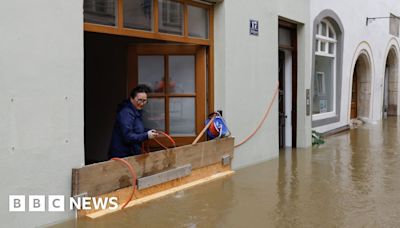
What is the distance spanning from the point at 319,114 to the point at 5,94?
29.3 feet

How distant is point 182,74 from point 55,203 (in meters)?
3.01

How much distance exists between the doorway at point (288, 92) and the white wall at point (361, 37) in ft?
3.80

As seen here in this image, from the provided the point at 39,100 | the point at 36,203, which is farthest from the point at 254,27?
the point at 36,203

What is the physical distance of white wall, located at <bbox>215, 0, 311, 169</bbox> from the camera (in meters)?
7.12

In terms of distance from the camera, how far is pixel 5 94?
415cm

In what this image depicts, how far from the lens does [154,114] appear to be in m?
6.90

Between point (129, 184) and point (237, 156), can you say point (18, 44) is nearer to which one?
point (129, 184)

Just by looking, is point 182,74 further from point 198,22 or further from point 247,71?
point 247,71

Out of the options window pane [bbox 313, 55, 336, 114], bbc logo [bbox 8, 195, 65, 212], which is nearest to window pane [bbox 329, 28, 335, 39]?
window pane [bbox 313, 55, 336, 114]

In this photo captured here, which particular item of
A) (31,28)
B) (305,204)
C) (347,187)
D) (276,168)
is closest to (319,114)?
(276,168)

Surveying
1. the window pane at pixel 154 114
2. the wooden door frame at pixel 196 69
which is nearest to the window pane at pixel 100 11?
the wooden door frame at pixel 196 69

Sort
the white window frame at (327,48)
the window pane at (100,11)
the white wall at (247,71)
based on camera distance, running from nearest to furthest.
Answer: the window pane at (100,11), the white wall at (247,71), the white window frame at (327,48)

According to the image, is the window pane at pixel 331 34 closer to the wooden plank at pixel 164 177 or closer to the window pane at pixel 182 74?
the window pane at pixel 182 74

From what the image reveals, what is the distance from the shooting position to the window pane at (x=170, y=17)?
246 inches
